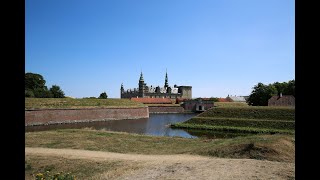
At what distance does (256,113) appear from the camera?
121 ft

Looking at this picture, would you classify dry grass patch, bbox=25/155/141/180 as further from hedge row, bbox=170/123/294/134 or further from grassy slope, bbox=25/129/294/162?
hedge row, bbox=170/123/294/134

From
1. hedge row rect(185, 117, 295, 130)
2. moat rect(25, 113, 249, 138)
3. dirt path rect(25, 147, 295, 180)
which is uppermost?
dirt path rect(25, 147, 295, 180)

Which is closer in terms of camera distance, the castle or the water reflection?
the water reflection

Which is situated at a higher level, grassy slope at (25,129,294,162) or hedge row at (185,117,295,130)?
grassy slope at (25,129,294,162)

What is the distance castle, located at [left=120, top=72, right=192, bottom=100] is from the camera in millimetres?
104250

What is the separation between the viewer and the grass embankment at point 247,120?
31141mm

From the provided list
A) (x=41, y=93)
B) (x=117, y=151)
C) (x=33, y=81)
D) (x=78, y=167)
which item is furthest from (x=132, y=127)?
(x=33, y=81)

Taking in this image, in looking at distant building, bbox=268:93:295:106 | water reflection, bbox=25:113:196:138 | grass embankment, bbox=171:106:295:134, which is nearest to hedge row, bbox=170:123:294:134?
grass embankment, bbox=171:106:295:134

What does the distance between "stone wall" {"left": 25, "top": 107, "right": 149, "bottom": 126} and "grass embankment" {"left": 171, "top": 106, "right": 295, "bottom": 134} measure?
591 inches

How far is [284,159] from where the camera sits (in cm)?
1211

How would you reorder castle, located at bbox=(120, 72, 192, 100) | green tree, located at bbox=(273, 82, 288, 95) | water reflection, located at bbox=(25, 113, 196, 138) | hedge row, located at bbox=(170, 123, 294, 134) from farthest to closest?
castle, located at bbox=(120, 72, 192, 100)
green tree, located at bbox=(273, 82, 288, 95)
hedge row, located at bbox=(170, 123, 294, 134)
water reflection, located at bbox=(25, 113, 196, 138)

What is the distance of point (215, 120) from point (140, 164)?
26469mm

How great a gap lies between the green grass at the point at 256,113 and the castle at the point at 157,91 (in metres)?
64.3
